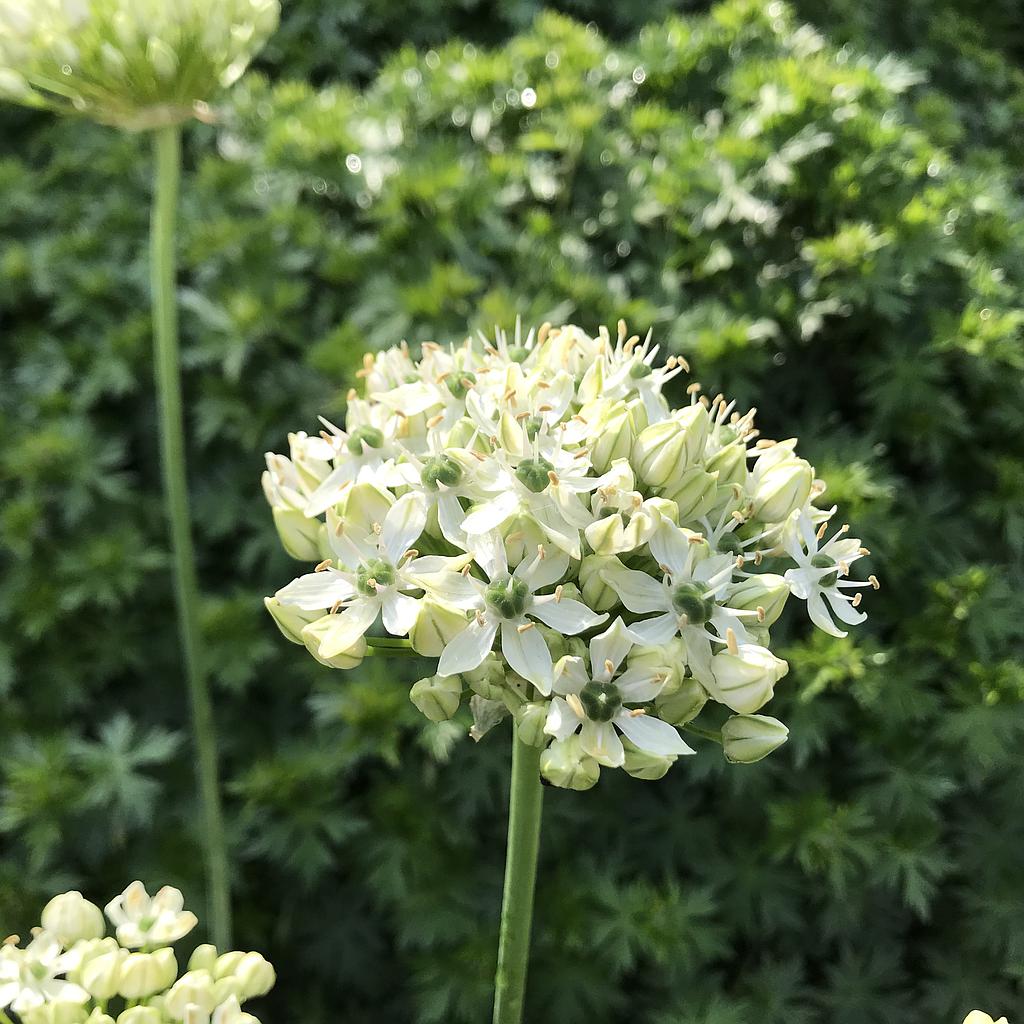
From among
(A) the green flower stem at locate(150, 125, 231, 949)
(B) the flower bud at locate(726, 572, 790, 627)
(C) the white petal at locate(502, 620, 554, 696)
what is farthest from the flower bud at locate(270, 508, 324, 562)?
(A) the green flower stem at locate(150, 125, 231, 949)

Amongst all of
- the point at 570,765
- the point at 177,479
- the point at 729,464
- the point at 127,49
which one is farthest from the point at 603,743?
the point at 127,49

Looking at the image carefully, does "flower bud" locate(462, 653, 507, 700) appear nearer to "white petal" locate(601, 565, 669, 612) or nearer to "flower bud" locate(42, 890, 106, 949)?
"white petal" locate(601, 565, 669, 612)

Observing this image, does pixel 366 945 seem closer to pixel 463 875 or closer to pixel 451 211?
pixel 463 875

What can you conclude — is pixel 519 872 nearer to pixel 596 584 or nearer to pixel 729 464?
pixel 596 584

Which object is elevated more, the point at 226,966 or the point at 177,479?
the point at 177,479

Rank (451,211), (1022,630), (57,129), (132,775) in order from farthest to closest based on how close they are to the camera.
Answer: (57,129), (451,211), (132,775), (1022,630)

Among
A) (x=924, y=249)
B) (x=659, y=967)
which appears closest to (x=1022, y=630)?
(x=924, y=249)
